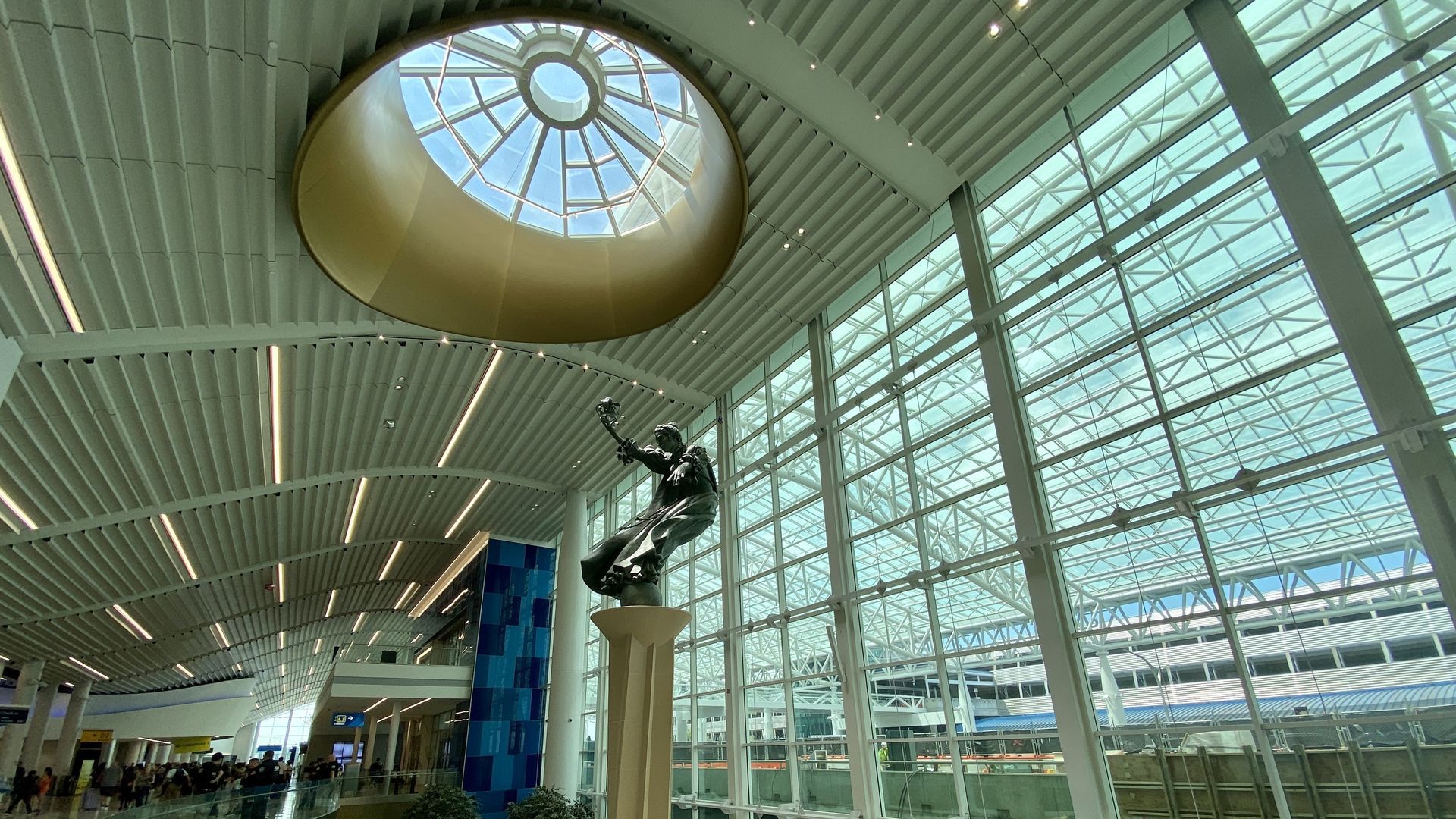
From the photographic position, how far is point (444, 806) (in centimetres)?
1686

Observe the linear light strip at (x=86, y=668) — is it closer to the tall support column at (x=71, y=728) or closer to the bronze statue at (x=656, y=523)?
the tall support column at (x=71, y=728)

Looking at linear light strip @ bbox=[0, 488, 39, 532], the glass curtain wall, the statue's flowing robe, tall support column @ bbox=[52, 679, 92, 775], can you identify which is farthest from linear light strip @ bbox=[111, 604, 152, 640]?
the statue's flowing robe

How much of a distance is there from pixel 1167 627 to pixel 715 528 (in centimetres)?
1028

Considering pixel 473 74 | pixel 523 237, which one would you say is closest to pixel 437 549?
pixel 523 237

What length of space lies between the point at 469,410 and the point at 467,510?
25.3ft

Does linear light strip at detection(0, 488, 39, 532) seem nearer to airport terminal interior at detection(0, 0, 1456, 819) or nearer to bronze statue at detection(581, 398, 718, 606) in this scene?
airport terminal interior at detection(0, 0, 1456, 819)

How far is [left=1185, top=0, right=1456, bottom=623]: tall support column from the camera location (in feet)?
20.3

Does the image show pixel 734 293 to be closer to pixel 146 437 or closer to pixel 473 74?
pixel 473 74

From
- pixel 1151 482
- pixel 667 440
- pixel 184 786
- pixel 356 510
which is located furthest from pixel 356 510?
pixel 1151 482

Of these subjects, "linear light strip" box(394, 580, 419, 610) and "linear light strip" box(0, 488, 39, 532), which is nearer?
"linear light strip" box(0, 488, 39, 532)

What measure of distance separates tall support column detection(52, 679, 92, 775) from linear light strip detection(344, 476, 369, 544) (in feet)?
75.3

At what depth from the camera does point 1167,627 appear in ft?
26.1

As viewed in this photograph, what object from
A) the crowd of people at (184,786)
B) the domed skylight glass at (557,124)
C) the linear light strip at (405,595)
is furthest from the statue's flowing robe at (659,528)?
the linear light strip at (405,595)

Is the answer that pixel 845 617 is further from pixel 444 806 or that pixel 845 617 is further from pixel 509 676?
pixel 509 676
